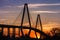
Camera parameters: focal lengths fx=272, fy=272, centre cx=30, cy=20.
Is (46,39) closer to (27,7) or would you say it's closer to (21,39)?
(21,39)

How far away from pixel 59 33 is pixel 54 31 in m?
3.81

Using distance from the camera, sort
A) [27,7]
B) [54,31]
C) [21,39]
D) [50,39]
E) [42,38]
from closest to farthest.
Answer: [27,7] → [21,39] → [50,39] → [42,38] → [54,31]

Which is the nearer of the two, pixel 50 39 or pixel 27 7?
pixel 27 7

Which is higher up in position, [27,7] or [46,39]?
[27,7]

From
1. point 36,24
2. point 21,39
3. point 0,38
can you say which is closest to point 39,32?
point 36,24

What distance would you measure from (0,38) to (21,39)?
4.75 meters

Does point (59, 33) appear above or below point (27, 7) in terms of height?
below

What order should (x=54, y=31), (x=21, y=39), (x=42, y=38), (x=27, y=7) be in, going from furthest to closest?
(x=54, y=31) → (x=42, y=38) → (x=21, y=39) → (x=27, y=7)

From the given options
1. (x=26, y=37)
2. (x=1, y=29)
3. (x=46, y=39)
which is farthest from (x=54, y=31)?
(x=1, y=29)

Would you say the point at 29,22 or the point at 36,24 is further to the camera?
the point at 36,24

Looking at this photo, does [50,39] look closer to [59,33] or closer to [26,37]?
[26,37]

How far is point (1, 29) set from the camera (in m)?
60.0

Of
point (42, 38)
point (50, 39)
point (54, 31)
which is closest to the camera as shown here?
point (50, 39)

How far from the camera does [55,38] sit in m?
68.1
